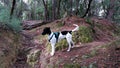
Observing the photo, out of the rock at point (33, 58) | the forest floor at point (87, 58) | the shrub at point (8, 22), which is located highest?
the shrub at point (8, 22)

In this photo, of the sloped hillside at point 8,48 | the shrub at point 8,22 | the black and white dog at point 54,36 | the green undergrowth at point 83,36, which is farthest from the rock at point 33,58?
the shrub at point 8,22

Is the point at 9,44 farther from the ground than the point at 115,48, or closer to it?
closer to it

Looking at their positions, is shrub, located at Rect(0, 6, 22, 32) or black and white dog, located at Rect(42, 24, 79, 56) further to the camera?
shrub, located at Rect(0, 6, 22, 32)

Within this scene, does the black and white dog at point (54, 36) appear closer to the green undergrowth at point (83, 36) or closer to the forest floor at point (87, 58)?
the forest floor at point (87, 58)

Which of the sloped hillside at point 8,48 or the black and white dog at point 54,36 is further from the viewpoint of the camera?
the sloped hillside at point 8,48

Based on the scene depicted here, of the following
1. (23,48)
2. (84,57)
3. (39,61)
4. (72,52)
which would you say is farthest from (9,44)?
(84,57)

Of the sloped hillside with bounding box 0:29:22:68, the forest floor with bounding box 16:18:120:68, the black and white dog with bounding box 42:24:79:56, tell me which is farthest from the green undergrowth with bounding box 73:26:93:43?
the sloped hillside with bounding box 0:29:22:68

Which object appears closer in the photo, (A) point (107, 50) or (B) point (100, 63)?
(B) point (100, 63)

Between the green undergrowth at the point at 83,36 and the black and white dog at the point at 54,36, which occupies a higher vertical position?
the black and white dog at the point at 54,36

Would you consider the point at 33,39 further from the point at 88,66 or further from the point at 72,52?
the point at 88,66

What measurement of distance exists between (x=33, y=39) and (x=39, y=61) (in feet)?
12.1

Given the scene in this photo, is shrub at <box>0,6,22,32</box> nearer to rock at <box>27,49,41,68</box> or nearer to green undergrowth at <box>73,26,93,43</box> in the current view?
rock at <box>27,49,41,68</box>

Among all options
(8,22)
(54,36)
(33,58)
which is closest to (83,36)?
(54,36)

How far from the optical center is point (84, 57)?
20.3 feet
